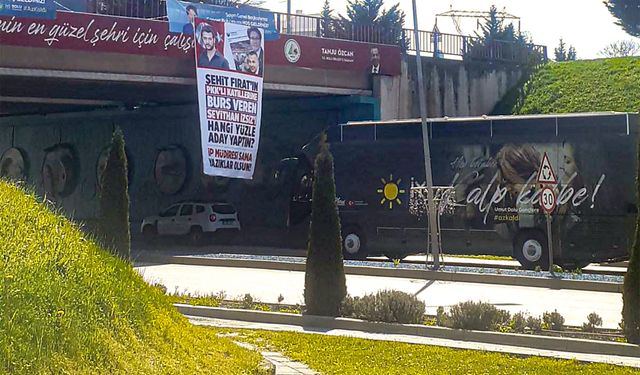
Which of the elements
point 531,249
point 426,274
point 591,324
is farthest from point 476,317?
point 531,249

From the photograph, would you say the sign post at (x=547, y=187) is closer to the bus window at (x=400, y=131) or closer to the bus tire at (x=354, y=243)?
the bus window at (x=400, y=131)

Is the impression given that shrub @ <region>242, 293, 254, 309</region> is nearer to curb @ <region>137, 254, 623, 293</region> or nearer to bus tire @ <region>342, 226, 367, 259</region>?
curb @ <region>137, 254, 623, 293</region>

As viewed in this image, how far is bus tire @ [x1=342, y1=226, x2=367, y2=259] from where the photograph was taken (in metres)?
30.5

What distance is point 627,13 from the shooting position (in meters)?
59.1

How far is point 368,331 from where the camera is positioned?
15.4 m

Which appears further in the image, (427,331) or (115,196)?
(115,196)

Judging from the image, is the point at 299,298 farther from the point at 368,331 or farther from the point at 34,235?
the point at 34,235

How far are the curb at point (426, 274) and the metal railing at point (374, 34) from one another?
9.55m

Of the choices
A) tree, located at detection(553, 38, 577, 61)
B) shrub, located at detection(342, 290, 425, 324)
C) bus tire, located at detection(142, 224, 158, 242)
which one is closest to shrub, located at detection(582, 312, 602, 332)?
shrub, located at detection(342, 290, 425, 324)

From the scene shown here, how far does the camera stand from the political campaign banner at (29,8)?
99.2ft

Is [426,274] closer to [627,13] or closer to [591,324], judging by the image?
[591,324]

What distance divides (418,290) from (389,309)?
277 inches

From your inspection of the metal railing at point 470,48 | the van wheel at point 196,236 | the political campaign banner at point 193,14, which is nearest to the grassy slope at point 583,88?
the metal railing at point 470,48

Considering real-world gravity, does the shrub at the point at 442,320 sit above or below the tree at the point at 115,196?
below
